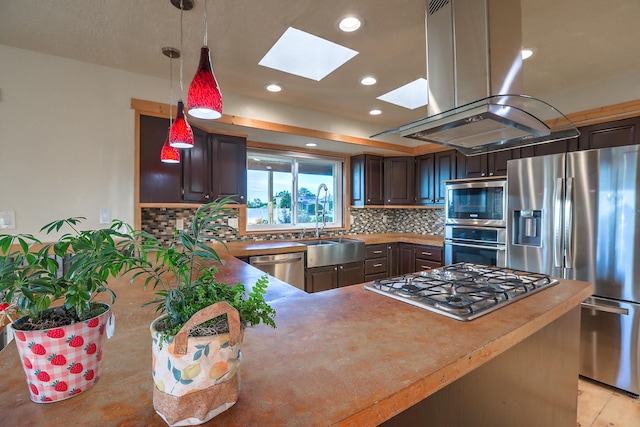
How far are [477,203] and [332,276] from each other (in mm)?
1842

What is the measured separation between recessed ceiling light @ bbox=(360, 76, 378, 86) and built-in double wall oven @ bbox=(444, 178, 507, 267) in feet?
5.43

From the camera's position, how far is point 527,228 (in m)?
2.64

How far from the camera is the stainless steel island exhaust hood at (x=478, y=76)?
136 cm

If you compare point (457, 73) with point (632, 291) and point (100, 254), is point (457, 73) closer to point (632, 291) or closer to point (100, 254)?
point (100, 254)

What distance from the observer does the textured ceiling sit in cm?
166

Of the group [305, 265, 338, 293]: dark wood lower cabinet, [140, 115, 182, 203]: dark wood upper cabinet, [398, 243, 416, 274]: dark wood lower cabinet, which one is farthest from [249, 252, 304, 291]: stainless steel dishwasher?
[398, 243, 416, 274]: dark wood lower cabinet

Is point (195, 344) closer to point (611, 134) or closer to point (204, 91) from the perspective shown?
point (204, 91)

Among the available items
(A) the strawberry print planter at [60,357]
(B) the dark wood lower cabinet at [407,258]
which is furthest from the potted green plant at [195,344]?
(B) the dark wood lower cabinet at [407,258]

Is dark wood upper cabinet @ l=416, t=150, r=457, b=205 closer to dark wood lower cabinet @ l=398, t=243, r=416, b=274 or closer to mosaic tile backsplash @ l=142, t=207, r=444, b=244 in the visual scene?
mosaic tile backsplash @ l=142, t=207, r=444, b=244

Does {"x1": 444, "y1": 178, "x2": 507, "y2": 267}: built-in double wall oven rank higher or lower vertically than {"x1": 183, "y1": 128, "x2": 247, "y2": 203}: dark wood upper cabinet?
lower

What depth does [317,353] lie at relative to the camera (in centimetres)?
78

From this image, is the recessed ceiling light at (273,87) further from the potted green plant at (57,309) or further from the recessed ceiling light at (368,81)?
the potted green plant at (57,309)

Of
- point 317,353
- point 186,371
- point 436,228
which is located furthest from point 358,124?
point 186,371

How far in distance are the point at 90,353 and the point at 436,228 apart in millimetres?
4341
